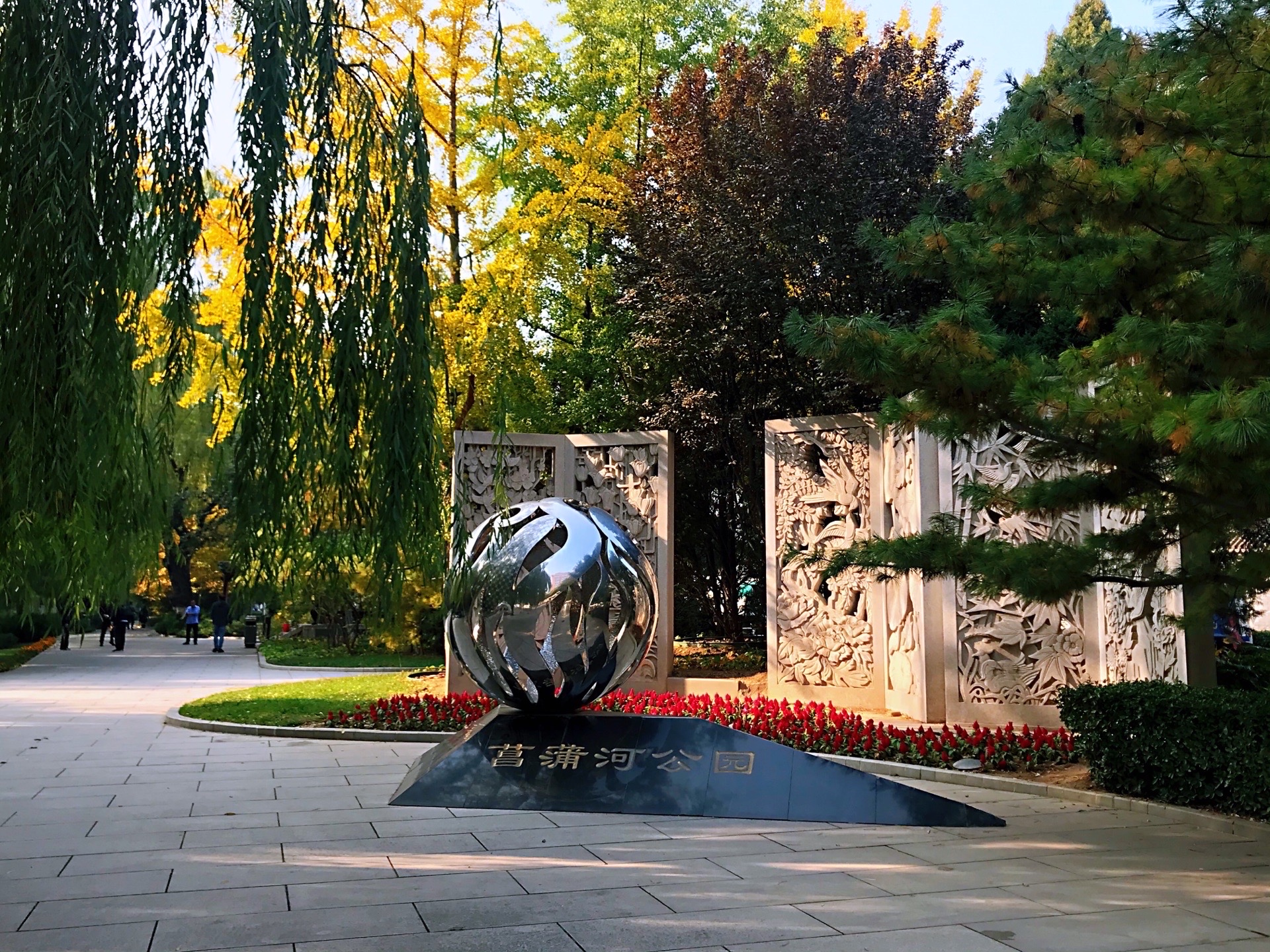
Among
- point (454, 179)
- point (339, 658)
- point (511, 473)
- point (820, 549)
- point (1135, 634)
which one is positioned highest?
point (454, 179)

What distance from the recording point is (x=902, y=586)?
12.3 metres

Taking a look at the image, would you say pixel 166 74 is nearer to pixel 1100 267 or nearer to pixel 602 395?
pixel 1100 267

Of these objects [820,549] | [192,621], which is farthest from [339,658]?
[820,549]

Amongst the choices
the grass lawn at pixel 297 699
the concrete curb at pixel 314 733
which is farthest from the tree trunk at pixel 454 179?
the concrete curb at pixel 314 733

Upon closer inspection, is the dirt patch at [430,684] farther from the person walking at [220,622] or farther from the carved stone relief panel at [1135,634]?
the person walking at [220,622]

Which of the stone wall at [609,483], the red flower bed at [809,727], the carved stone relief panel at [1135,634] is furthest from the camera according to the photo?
the stone wall at [609,483]

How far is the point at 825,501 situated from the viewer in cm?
1323

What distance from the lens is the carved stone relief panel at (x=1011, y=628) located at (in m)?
11.1

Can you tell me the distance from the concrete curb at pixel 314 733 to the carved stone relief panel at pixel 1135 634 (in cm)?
664

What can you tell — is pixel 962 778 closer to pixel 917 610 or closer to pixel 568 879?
pixel 917 610

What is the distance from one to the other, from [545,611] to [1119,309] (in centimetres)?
435

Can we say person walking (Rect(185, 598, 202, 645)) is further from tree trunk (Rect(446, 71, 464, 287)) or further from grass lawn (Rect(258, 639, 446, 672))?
tree trunk (Rect(446, 71, 464, 287))

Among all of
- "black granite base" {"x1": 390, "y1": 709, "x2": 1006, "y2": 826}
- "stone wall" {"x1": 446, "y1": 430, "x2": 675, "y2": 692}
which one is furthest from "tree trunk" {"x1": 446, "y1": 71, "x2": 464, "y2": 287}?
"black granite base" {"x1": 390, "y1": 709, "x2": 1006, "y2": 826}

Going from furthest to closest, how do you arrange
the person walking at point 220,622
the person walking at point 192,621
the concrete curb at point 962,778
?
the person walking at point 192,621, the person walking at point 220,622, the concrete curb at point 962,778
